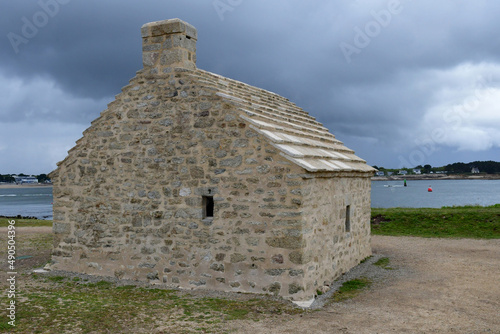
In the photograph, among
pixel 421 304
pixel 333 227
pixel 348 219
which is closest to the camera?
pixel 421 304

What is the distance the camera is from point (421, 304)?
916 centimetres

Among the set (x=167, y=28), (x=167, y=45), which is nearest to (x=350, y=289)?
(x=167, y=45)

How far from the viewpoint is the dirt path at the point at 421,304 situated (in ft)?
25.2

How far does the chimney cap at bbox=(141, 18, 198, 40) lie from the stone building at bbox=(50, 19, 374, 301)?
1.0 inches

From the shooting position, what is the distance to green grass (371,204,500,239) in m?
19.2

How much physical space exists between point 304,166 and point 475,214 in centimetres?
1506

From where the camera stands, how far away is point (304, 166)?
8.95 metres

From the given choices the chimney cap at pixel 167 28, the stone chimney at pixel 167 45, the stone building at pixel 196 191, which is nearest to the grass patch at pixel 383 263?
the stone building at pixel 196 191

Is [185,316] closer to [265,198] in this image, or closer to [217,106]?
[265,198]

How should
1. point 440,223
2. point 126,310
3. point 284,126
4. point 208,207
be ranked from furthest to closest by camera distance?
point 440,223, point 284,126, point 208,207, point 126,310

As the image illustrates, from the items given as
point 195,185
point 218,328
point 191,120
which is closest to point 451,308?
point 218,328

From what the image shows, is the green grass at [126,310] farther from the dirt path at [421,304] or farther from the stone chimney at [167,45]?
the stone chimney at [167,45]

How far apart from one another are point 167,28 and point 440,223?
15329 mm

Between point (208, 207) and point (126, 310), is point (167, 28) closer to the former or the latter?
point (208, 207)
